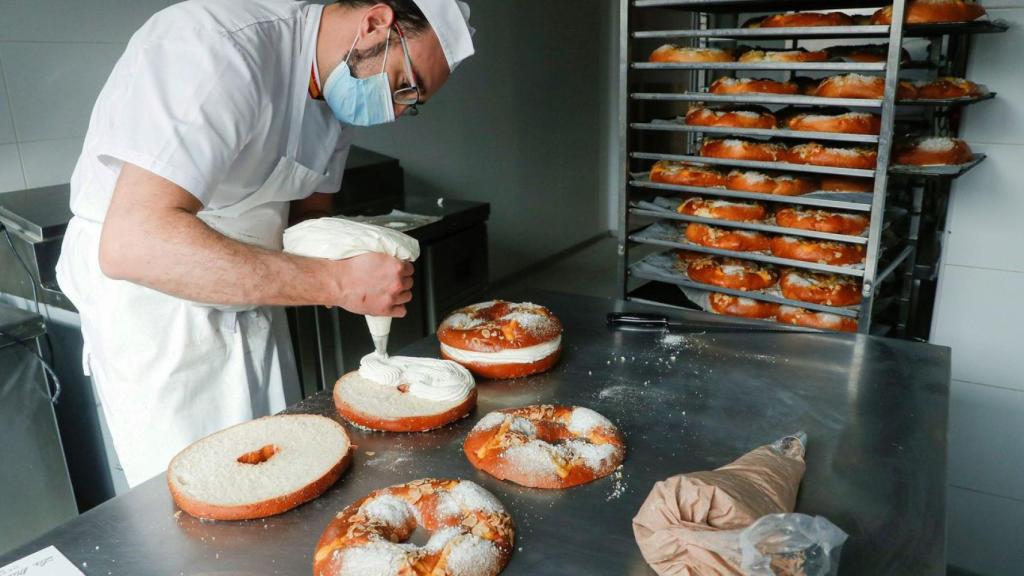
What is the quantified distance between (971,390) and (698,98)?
153 cm

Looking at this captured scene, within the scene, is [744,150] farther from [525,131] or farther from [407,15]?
[525,131]

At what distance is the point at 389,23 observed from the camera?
1483 mm

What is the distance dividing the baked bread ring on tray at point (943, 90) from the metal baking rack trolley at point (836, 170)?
54mm

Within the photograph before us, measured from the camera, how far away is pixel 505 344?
1.56 metres

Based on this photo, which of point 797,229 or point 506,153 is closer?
point 797,229

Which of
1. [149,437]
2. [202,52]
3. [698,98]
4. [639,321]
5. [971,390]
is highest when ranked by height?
[202,52]

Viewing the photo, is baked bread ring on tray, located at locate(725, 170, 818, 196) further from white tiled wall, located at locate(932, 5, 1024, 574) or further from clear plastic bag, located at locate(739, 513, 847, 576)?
clear plastic bag, located at locate(739, 513, 847, 576)

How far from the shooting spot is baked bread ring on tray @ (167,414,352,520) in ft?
3.61

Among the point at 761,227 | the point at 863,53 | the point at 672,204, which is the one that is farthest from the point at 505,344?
the point at 863,53

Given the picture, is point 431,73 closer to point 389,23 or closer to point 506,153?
point 389,23

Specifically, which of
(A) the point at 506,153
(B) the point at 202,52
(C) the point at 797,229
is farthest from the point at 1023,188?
(A) the point at 506,153

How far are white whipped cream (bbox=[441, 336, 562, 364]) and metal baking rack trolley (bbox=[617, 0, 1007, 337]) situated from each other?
3.37ft

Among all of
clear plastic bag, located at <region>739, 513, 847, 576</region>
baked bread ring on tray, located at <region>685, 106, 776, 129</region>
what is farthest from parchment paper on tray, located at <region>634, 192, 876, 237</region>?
clear plastic bag, located at <region>739, 513, 847, 576</region>

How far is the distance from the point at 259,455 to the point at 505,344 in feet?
1.83
